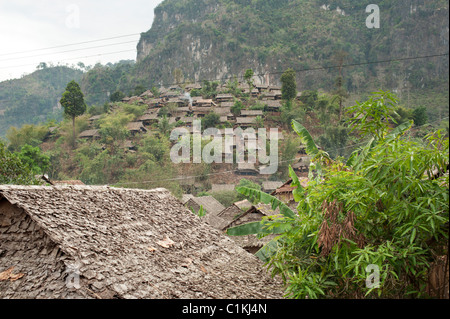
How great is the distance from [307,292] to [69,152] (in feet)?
117

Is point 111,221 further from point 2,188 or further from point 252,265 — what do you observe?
point 252,265

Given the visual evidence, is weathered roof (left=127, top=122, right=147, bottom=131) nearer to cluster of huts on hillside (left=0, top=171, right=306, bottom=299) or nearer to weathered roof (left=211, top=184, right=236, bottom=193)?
weathered roof (left=211, top=184, right=236, bottom=193)

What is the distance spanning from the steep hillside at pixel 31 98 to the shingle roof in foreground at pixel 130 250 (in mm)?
59050

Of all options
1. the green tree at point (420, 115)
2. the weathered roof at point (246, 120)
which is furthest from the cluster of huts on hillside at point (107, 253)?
the weathered roof at point (246, 120)

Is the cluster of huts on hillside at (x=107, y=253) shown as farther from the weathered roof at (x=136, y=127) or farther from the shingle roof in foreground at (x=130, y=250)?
the weathered roof at (x=136, y=127)

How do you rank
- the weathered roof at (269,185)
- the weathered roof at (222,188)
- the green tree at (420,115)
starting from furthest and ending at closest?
the weathered roof at (222,188) → the green tree at (420,115) → the weathered roof at (269,185)

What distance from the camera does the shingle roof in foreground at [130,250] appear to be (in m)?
3.46

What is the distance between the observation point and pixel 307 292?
3.65 metres

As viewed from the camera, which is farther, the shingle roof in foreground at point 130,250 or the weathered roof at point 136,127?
the weathered roof at point 136,127

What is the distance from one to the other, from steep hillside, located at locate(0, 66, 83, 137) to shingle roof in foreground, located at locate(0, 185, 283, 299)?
59050 mm

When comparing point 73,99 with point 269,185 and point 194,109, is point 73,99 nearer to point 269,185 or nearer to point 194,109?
point 194,109

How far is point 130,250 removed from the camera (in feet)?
13.6

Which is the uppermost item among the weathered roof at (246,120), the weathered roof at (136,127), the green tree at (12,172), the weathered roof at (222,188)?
the weathered roof at (246,120)
